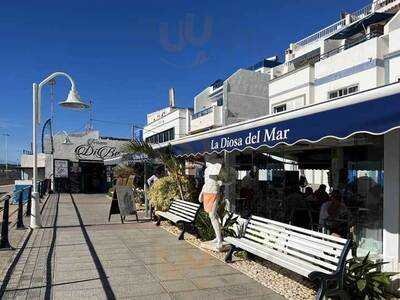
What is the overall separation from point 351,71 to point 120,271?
1290 cm

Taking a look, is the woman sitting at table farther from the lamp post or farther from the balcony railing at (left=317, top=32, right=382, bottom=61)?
the balcony railing at (left=317, top=32, right=382, bottom=61)

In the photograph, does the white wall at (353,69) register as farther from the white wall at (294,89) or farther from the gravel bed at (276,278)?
the gravel bed at (276,278)

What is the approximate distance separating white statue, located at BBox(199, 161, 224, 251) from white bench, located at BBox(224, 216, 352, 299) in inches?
26.5

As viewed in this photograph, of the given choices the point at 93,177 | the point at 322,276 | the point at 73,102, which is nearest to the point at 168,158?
the point at 73,102

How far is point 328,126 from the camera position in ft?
17.8

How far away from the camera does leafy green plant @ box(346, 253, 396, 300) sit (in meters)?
5.22

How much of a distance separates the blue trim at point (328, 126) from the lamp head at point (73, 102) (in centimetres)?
462

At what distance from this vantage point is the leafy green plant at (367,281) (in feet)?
17.1

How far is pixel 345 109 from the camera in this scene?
17.1 ft

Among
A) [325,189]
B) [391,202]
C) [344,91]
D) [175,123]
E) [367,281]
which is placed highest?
[175,123]

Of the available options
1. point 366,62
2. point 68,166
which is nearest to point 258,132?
point 366,62

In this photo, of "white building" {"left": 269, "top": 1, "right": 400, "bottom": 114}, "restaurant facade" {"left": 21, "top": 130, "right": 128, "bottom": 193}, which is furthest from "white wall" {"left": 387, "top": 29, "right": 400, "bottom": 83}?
"restaurant facade" {"left": 21, "top": 130, "right": 128, "bottom": 193}

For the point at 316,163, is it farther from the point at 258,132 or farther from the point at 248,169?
the point at 258,132

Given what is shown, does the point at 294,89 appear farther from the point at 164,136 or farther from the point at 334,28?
the point at 164,136
